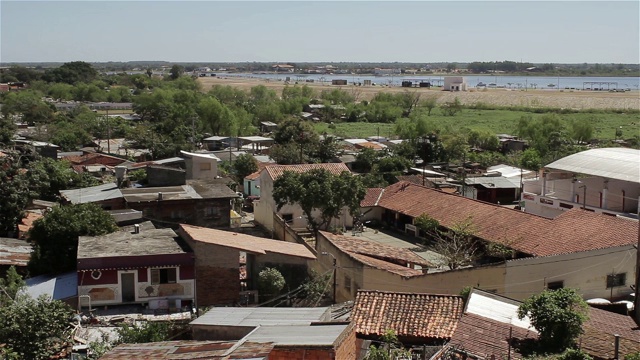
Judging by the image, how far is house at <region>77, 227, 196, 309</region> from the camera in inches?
772

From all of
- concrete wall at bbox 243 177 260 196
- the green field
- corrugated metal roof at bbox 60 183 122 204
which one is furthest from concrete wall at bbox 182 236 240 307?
the green field

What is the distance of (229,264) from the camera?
20.5 metres

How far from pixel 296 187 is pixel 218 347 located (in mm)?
19215

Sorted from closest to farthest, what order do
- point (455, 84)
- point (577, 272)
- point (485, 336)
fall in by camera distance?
point (485, 336) < point (577, 272) < point (455, 84)

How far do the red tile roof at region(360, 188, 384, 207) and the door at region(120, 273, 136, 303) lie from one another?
55.3 feet

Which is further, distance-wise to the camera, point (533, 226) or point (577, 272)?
point (533, 226)

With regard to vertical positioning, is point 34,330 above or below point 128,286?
above

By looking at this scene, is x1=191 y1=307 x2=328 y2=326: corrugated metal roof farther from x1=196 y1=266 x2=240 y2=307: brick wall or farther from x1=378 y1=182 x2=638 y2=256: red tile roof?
x1=378 y1=182 x2=638 y2=256: red tile roof

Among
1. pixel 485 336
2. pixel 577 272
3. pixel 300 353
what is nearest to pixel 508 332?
pixel 485 336

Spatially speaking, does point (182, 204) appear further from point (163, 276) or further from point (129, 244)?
point (163, 276)

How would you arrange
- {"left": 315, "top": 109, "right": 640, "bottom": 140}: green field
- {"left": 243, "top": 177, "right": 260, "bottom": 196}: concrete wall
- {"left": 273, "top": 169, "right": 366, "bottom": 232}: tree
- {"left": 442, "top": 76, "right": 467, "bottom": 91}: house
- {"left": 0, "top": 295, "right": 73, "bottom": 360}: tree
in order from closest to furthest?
{"left": 0, "top": 295, "right": 73, "bottom": 360}: tree, {"left": 273, "top": 169, "right": 366, "bottom": 232}: tree, {"left": 243, "top": 177, "right": 260, "bottom": 196}: concrete wall, {"left": 315, "top": 109, "right": 640, "bottom": 140}: green field, {"left": 442, "top": 76, "right": 467, "bottom": 91}: house

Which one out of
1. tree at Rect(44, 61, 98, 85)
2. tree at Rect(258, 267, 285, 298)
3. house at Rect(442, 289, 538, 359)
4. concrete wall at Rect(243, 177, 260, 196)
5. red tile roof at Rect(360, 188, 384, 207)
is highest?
tree at Rect(44, 61, 98, 85)

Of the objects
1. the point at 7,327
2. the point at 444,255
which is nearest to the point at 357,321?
the point at 7,327

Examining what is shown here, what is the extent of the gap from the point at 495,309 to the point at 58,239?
13.4 metres
